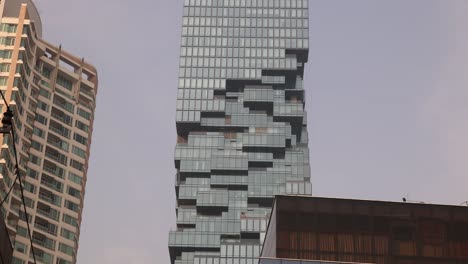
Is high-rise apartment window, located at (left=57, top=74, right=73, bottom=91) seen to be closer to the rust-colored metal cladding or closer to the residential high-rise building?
the residential high-rise building

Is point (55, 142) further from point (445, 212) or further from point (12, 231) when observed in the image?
point (445, 212)

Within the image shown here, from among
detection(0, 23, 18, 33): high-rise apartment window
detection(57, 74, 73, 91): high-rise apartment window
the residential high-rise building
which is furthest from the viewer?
detection(57, 74, 73, 91): high-rise apartment window

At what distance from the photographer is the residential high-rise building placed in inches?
5635

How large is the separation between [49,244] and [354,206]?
273ft

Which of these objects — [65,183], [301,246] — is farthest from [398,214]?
[65,183]

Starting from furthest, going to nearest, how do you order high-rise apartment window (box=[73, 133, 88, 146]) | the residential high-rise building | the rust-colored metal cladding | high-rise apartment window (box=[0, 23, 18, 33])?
1. high-rise apartment window (box=[73, 133, 88, 146])
2. high-rise apartment window (box=[0, 23, 18, 33])
3. the residential high-rise building
4. the rust-colored metal cladding

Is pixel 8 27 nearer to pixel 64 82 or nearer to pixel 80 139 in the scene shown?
pixel 64 82

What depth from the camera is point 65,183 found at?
155000 millimetres

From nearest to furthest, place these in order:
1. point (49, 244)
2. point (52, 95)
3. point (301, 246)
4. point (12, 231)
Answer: point (301, 246)
point (12, 231)
point (49, 244)
point (52, 95)

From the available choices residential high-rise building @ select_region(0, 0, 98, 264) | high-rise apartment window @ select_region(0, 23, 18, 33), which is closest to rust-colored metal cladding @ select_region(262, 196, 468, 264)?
residential high-rise building @ select_region(0, 0, 98, 264)

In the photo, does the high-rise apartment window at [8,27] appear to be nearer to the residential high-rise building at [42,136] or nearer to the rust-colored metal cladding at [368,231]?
the residential high-rise building at [42,136]

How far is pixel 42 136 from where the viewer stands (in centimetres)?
15438

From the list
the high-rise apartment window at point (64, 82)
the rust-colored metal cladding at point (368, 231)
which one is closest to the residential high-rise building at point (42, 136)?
the high-rise apartment window at point (64, 82)

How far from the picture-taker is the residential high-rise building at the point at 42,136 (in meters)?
143
